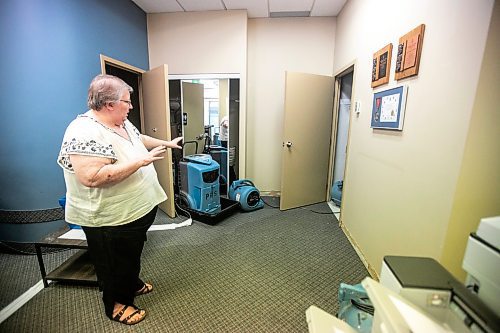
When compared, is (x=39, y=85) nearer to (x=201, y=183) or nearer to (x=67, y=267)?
(x=67, y=267)

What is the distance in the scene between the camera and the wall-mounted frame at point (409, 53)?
1367 millimetres

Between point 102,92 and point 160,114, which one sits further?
point 160,114

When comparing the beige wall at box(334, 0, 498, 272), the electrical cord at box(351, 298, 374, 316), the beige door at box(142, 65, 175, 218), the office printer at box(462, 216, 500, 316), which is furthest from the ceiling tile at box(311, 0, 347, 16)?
the electrical cord at box(351, 298, 374, 316)

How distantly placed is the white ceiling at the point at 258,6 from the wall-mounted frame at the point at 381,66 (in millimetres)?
1477

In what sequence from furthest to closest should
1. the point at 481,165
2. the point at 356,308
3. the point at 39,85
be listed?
the point at 39,85, the point at 356,308, the point at 481,165

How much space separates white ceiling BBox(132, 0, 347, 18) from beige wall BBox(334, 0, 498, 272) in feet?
3.10

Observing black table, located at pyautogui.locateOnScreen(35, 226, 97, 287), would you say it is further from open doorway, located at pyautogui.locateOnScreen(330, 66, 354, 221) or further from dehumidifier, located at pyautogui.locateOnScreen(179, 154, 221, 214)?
open doorway, located at pyautogui.locateOnScreen(330, 66, 354, 221)

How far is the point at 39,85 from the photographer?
78.2 inches

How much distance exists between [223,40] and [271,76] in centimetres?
87

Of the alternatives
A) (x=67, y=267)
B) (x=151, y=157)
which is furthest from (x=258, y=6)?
(x=67, y=267)

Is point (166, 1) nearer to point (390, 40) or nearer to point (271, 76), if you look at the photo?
point (271, 76)

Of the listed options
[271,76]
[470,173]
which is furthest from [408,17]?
[271,76]

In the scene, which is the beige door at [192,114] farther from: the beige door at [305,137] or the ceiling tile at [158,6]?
the beige door at [305,137]

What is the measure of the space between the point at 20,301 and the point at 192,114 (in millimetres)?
2869
